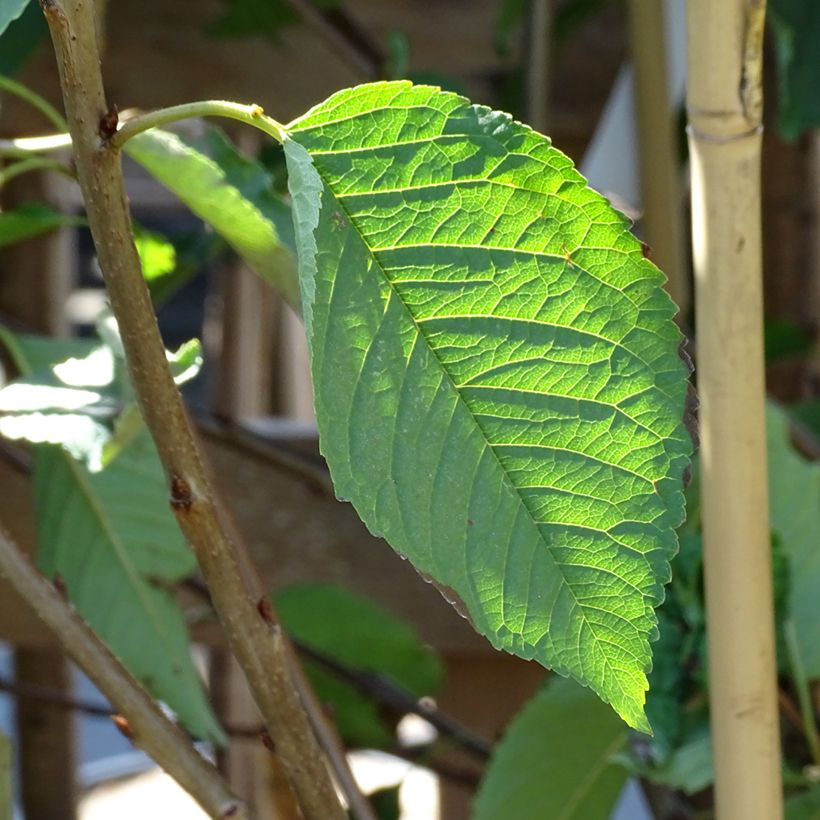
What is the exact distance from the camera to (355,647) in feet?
2.37

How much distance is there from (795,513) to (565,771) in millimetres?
131

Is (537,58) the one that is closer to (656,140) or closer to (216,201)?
(656,140)

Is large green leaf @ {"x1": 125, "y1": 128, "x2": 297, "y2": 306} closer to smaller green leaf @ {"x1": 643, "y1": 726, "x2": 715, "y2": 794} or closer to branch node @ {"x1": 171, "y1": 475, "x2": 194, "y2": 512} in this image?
branch node @ {"x1": 171, "y1": 475, "x2": 194, "y2": 512}

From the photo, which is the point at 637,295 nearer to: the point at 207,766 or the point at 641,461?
the point at 641,461

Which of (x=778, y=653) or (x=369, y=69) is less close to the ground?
(x=369, y=69)

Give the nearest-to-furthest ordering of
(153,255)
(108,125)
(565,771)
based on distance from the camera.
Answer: (108,125), (565,771), (153,255)

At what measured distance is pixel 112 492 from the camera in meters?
0.49

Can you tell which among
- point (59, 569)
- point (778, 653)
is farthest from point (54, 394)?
point (778, 653)

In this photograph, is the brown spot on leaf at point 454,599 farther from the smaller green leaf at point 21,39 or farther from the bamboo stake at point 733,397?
the smaller green leaf at point 21,39

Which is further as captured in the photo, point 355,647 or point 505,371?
point 355,647

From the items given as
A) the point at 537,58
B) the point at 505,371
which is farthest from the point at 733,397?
the point at 537,58

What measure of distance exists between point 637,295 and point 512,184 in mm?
33

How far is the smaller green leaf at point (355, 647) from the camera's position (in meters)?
0.70

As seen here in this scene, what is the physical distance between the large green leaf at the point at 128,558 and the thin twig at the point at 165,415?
0.49 feet
